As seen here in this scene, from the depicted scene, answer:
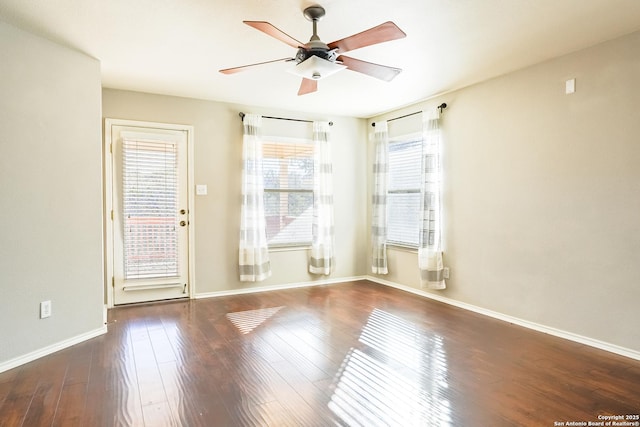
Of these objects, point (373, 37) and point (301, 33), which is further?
point (301, 33)

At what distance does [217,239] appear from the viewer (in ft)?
15.9

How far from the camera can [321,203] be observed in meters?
5.40

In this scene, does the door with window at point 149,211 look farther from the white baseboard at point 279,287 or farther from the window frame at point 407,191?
the window frame at point 407,191

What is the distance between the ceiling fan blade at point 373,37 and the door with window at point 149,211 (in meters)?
2.88

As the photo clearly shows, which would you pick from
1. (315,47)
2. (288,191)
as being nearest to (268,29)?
(315,47)

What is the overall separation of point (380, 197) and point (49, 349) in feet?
13.6

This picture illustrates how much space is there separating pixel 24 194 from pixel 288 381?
244 cm

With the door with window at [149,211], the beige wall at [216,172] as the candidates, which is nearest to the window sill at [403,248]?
the beige wall at [216,172]

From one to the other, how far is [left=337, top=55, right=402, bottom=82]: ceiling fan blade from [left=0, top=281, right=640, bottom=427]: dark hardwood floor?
2.16 m

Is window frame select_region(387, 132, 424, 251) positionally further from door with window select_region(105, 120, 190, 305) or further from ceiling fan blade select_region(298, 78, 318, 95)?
door with window select_region(105, 120, 190, 305)

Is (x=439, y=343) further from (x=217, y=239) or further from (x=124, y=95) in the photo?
(x=124, y=95)

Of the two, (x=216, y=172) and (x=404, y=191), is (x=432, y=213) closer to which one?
(x=404, y=191)

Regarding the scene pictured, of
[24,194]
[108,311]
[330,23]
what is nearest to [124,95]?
[24,194]

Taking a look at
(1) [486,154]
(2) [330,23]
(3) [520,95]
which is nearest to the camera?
(2) [330,23]
